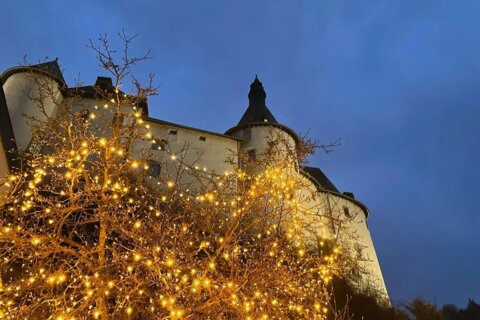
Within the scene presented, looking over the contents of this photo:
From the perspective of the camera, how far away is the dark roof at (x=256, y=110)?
25828mm

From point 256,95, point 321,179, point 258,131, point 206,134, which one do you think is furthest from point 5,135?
point 321,179

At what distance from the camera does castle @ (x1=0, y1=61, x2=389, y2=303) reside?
1936 cm

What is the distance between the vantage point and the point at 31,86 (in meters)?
20.2

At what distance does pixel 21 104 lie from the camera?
1936 centimetres

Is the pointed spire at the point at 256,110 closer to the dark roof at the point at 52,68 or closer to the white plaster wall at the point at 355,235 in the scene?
the white plaster wall at the point at 355,235

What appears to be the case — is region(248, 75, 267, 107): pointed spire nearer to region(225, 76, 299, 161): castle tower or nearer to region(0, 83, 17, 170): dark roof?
region(225, 76, 299, 161): castle tower

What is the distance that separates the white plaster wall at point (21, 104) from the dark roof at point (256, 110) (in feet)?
40.9

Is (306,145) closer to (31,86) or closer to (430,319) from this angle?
(31,86)

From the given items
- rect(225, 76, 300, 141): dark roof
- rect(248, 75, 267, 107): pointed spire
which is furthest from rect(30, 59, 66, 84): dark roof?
rect(248, 75, 267, 107): pointed spire

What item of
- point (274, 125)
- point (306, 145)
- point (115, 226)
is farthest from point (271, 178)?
point (274, 125)

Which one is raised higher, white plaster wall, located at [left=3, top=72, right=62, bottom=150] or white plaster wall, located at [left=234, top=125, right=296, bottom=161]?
white plaster wall, located at [left=234, top=125, right=296, bottom=161]

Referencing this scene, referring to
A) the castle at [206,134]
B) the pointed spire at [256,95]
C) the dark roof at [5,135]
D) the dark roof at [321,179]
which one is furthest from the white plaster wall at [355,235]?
the dark roof at [5,135]

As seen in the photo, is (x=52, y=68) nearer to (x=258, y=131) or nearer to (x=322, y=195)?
(x=258, y=131)

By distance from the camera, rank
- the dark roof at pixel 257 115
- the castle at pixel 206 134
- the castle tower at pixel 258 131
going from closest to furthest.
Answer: the castle at pixel 206 134
the castle tower at pixel 258 131
the dark roof at pixel 257 115
